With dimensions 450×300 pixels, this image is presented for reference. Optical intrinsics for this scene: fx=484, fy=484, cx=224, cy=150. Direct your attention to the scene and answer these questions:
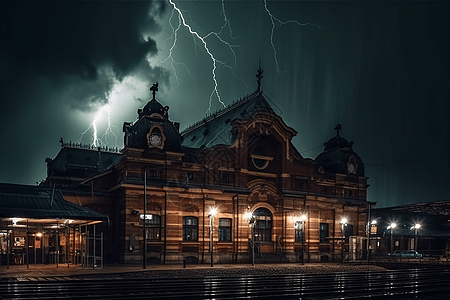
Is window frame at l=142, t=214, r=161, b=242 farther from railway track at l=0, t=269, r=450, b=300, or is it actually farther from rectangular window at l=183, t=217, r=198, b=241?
railway track at l=0, t=269, r=450, b=300

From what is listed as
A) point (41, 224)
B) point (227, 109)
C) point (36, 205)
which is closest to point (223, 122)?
point (227, 109)

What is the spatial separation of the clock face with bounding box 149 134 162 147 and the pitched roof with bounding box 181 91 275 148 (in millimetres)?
7890

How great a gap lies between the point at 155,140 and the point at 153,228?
827cm

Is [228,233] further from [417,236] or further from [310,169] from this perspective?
[417,236]

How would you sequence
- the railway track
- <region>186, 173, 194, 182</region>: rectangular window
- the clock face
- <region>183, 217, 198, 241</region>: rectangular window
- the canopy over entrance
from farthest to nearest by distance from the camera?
<region>186, 173, 194, 182</region>: rectangular window, <region>183, 217, 198, 241</region>: rectangular window, the clock face, the canopy over entrance, the railway track

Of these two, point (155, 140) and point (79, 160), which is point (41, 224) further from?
point (79, 160)

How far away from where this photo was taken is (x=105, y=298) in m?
21.2

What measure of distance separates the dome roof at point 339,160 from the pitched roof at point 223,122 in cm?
1033

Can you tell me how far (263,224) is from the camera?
51.8 metres

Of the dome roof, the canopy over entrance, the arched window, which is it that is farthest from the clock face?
the dome roof

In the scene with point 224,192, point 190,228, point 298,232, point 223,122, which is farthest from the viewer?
point 223,122

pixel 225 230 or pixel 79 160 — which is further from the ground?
pixel 79 160

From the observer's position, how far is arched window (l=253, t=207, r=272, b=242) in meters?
51.4

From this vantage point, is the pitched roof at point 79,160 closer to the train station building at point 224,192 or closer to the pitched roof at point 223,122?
the train station building at point 224,192
